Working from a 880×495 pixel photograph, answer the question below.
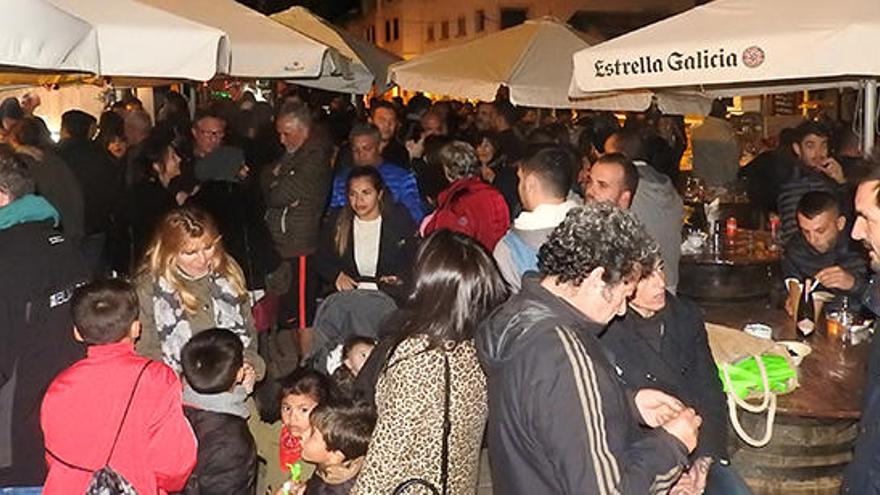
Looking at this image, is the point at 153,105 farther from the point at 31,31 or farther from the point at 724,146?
the point at 31,31

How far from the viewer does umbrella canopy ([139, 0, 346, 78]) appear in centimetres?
702

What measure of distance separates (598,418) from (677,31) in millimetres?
3062

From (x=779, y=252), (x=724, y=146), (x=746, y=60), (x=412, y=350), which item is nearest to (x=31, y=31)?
(x=412, y=350)

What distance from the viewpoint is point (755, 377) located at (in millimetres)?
4742

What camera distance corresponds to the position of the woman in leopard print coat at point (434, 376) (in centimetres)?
354

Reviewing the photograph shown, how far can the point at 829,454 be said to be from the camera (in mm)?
4742

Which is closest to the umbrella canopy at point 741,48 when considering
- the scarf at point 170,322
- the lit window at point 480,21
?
the scarf at point 170,322

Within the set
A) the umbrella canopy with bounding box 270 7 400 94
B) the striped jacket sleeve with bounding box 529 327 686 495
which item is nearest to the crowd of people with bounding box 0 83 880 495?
the striped jacket sleeve with bounding box 529 327 686 495

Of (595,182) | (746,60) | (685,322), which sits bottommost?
(685,322)

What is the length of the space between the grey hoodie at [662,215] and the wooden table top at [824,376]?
1.74 ft

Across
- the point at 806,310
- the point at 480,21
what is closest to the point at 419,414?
the point at 806,310

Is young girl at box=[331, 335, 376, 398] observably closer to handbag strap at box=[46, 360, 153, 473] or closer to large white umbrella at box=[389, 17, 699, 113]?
handbag strap at box=[46, 360, 153, 473]

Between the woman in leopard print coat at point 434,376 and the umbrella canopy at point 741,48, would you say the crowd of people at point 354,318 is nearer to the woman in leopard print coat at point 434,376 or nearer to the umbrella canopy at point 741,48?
the woman in leopard print coat at point 434,376

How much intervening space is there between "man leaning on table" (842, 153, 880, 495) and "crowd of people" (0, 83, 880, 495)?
4 centimetres
